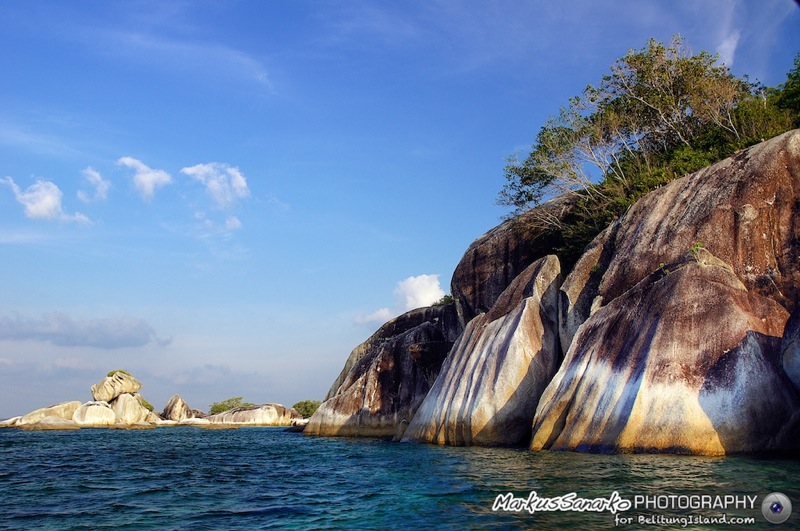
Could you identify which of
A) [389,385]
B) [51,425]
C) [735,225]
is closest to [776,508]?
[735,225]

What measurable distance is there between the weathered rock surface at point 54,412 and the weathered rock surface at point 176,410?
816 inches

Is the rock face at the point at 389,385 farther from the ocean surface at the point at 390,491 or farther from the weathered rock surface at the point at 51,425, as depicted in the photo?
the weathered rock surface at the point at 51,425

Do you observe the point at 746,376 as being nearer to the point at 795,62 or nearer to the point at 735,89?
the point at 735,89

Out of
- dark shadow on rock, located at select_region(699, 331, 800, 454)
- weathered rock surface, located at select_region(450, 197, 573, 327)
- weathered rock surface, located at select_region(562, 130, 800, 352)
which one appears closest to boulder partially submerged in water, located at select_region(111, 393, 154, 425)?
weathered rock surface, located at select_region(450, 197, 573, 327)

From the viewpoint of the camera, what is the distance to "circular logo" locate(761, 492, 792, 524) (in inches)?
396

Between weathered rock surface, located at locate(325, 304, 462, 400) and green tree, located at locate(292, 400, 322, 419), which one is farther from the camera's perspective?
green tree, located at locate(292, 400, 322, 419)

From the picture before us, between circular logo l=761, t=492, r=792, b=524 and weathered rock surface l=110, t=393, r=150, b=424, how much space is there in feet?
241

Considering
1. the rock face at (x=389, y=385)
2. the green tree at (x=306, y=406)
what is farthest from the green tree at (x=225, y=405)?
the rock face at (x=389, y=385)

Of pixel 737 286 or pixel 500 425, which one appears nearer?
pixel 737 286

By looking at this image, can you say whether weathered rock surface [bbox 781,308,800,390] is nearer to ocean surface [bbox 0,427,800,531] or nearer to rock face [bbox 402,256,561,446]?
ocean surface [bbox 0,427,800,531]

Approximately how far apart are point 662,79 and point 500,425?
2448cm

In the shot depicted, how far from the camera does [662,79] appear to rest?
127ft

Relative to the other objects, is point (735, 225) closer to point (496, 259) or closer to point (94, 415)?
point (496, 259)

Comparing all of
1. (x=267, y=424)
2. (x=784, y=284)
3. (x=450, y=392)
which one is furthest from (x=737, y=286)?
(x=267, y=424)
